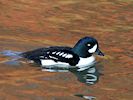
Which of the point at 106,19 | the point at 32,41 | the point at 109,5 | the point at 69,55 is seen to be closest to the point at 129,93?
the point at 69,55

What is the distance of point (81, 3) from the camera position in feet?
71.3

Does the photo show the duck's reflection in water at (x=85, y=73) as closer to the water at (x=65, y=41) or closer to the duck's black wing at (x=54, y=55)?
the water at (x=65, y=41)

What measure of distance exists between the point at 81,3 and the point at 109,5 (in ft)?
3.28

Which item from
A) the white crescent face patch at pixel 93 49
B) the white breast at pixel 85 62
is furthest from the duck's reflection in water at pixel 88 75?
the white crescent face patch at pixel 93 49

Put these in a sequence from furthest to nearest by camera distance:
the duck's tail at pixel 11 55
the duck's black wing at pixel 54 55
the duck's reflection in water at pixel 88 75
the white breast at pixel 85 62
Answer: the white breast at pixel 85 62 → the duck's tail at pixel 11 55 → the duck's black wing at pixel 54 55 → the duck's reflection in water at pixel 88 75

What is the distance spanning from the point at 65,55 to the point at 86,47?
82 cm

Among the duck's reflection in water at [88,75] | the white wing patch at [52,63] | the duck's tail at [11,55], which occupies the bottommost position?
the duck's reflection in water at [88,75]

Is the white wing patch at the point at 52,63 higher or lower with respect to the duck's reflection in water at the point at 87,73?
higher

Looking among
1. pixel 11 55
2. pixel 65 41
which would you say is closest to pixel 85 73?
pixel 11 55

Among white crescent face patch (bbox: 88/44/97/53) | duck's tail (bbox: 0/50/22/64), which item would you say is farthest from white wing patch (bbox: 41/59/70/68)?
white crescent face patch (bbox: 88/44/97/53)

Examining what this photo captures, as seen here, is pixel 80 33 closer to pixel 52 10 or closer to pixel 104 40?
pixel 104 40

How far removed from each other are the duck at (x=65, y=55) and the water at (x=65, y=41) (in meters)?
0.19

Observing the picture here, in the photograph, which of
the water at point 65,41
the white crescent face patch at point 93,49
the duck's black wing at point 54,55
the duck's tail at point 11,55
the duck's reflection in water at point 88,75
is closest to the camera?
the water at point 65,41

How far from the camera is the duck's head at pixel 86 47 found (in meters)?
14.9
